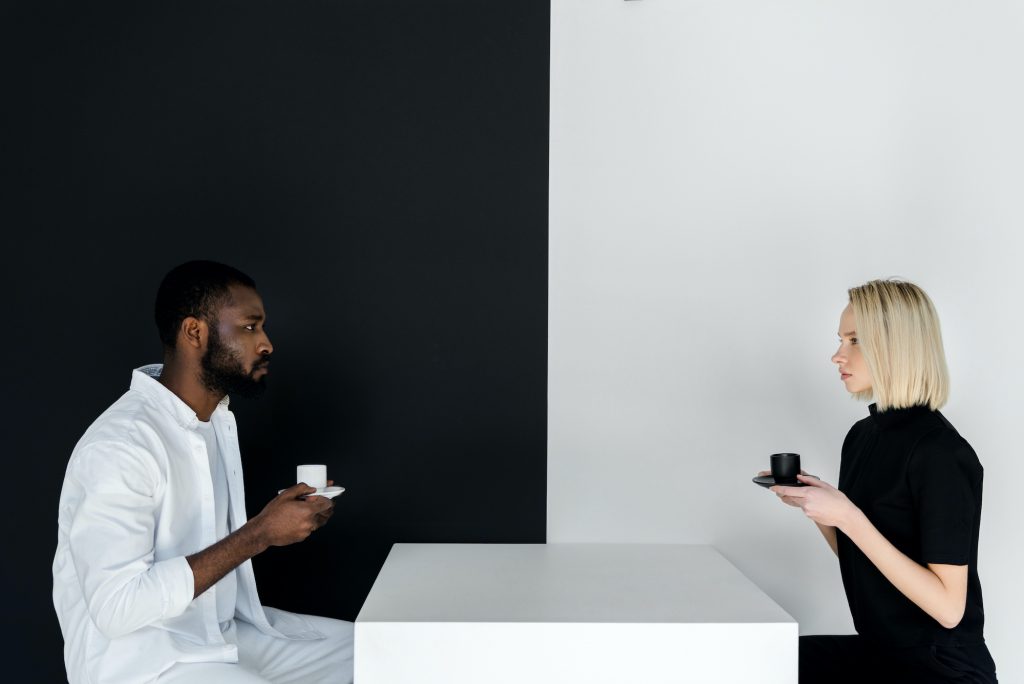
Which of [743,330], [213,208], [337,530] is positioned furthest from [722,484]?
[213,208]

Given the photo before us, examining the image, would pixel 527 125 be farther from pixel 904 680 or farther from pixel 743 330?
pixel 904 680

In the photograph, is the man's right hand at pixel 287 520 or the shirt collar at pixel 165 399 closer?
the man's right hand at pixel 287 520

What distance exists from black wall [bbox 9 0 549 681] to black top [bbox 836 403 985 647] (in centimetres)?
97

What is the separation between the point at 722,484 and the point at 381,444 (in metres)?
1.08

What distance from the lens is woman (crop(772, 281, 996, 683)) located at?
1800 millimetres

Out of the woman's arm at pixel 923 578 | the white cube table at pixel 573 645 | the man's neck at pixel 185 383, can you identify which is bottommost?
the white cube table at pixel 573 645

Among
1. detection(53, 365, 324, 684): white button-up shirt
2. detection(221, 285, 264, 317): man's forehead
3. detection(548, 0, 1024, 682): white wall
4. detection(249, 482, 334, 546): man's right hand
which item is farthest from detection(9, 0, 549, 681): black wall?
detection(249, 482, 334, 546): man's right hand

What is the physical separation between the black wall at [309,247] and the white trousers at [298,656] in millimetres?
368

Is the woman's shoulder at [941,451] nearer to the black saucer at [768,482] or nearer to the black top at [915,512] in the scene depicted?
the black top at [915,512]

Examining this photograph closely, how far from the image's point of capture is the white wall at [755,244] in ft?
8.48

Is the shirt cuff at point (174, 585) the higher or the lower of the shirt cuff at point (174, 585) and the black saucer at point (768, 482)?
the lower

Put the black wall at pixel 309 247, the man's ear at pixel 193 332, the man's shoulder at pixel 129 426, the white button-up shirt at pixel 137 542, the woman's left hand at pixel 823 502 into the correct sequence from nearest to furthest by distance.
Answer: the white button-up shirt at pixel 137 542 < the man's shoulder at pixel 129 426 < the woman's left hand at pixel 823 502 < the man's ear at pixel 193 332 < the black wall at pixel 309 247

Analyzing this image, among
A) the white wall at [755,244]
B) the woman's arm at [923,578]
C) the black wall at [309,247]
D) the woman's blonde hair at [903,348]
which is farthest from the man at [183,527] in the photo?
the woman's blonde hair at [903,348]

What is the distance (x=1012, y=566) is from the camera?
2592 mm
